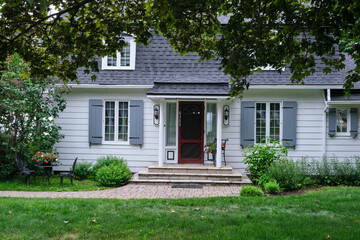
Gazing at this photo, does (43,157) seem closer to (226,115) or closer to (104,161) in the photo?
(104,161)

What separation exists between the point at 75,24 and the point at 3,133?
652cm

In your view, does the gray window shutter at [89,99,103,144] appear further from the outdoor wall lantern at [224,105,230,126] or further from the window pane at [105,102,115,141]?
the outdoor wall lantern at [224,105,230,126]

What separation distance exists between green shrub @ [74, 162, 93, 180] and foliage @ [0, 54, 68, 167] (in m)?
1.15

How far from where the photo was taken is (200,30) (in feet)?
21.5

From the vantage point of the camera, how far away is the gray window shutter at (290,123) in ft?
38.1

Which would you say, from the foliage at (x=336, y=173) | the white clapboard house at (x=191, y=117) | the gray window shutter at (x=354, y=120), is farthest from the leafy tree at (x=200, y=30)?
the gray window shutter at (x=354, y=120)

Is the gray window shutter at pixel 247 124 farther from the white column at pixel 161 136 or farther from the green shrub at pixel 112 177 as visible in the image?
the green shrub at pixel 112 177

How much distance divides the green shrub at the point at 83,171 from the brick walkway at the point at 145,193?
2340mm

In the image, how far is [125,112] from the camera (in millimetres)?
12195

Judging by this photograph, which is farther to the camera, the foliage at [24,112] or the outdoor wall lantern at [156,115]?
the outdoor wall lantern at [156,115]

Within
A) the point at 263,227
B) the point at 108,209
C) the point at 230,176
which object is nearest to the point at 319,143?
the point at 230,176

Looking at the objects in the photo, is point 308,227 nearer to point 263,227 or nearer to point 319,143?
point 263,227

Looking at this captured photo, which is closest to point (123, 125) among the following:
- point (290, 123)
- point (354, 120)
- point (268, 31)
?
point (290, 123)

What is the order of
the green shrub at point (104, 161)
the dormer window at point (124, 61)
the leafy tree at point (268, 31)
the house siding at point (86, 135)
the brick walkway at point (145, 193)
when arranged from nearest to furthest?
1. the leafy tree at point (268, 31)
2. the brick walkway at point (145, 193)
3. the green shrub at point (104, 161)
4. the house siding at point (86, 135)
5. the dormer window at point (124, 61)
